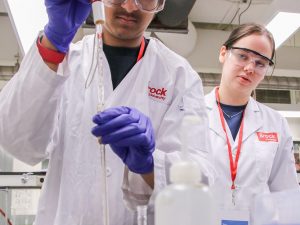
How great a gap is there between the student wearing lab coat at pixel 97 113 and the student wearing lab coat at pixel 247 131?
2.33 feet

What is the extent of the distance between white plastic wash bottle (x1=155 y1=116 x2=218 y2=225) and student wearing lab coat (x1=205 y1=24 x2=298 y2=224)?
53.6 inches

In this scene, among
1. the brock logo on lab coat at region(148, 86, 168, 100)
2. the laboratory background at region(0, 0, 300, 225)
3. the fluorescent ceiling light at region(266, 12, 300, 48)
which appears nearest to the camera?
the brock logo on lab coat at region(148, 86, 168, 100)

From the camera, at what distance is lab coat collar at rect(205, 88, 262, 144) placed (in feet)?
6.91

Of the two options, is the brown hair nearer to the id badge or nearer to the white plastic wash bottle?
the id badge

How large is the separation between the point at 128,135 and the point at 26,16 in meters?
1.95

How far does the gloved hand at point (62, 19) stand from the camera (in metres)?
1.01

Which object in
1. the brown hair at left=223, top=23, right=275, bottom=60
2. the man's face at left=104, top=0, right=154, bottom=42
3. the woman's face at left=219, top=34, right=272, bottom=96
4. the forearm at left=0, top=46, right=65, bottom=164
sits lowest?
the forearm at left=0, top=46, right=65, bottom=164

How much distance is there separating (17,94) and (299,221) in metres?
0.78

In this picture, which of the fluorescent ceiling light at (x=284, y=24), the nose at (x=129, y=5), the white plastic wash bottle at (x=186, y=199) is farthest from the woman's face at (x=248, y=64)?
the white plastic wash bottle at (x=186, y=199)

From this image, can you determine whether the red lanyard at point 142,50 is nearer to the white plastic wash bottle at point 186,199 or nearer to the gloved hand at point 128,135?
the gloved hand at point 128,135

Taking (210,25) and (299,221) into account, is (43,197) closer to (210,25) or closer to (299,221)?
(299,221)

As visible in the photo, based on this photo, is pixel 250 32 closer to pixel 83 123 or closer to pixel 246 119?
pixel 246 119

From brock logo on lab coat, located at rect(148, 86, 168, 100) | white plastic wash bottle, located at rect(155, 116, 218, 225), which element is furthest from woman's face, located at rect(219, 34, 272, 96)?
white plastic wash bottle, located at rect(155, 116, 218, 225)

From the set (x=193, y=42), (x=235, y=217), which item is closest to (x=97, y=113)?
(x=235, y=217)
